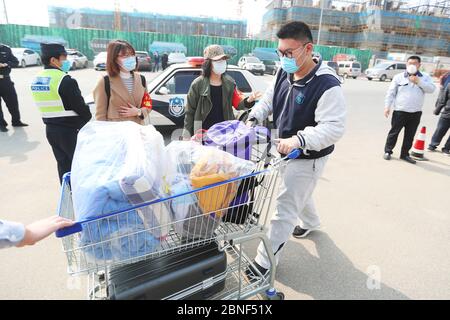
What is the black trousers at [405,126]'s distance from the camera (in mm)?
5262

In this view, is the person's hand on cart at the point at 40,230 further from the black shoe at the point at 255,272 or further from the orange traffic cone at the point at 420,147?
the orange traffic cone at the point at 420,147

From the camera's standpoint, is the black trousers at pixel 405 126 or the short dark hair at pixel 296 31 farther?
the black trousers at pixel 405 126

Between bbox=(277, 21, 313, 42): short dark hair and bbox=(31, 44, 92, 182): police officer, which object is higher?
bbox=(277, 21, 313, 42): short dark hair

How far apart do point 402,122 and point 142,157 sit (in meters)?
5.22

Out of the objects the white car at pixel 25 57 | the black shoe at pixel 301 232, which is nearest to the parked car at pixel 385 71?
the white car at pixel 25 57

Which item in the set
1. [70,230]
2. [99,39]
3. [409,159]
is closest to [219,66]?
[70,230]

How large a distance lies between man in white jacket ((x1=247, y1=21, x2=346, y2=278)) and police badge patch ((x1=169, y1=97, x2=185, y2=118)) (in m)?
3.75

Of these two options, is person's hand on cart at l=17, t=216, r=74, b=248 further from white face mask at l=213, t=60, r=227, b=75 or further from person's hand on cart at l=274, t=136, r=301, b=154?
white face mask at l=213, t=60, r=227, b=75

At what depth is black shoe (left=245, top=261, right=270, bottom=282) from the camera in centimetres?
230

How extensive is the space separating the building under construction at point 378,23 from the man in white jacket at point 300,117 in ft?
196

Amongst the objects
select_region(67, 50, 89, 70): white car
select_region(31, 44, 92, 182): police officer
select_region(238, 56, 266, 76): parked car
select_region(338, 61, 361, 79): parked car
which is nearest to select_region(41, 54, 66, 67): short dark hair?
select_region(31, 44, 92, 182): police officer

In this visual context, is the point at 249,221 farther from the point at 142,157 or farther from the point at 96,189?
the point at 96,189

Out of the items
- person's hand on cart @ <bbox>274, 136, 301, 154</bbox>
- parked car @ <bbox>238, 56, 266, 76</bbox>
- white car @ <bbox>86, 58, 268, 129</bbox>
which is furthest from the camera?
parked car @ <bbox>238, 56, 266, 76</bbox>
